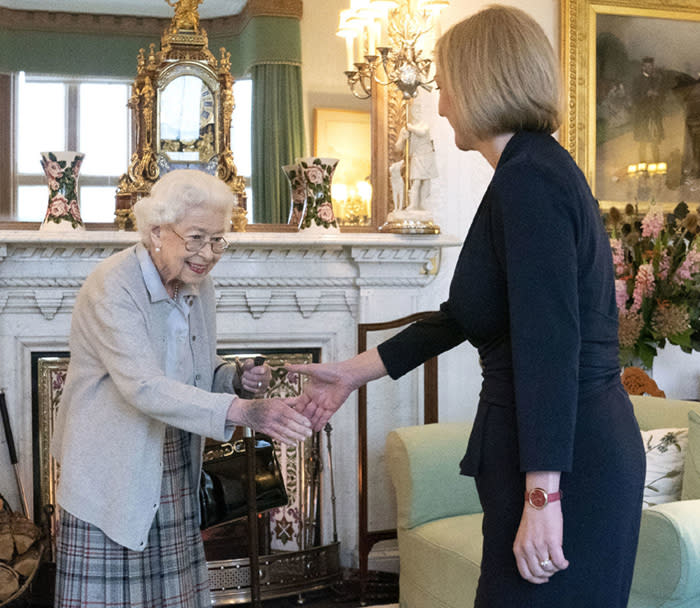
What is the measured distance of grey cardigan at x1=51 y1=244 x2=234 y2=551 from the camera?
6.44 feet

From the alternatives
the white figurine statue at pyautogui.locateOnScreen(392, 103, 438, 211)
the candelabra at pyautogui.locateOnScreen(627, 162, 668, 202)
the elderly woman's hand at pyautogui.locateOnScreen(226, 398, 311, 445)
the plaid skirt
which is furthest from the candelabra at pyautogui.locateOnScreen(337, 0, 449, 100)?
the elderly woman's hand at pyautogui.locateOnScreen(226, 398, 311, 445)

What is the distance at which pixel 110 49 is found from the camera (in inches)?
142

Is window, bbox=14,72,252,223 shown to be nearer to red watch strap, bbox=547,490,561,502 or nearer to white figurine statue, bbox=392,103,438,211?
white figurine statue, bbox=392,103,438,211

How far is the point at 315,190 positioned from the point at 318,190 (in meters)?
0.01

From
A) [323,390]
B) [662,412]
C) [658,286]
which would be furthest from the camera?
[658,286]

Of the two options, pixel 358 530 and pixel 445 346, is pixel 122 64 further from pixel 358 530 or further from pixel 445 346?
pixel 445 346

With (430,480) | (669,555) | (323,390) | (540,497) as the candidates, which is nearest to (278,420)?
(323,390)

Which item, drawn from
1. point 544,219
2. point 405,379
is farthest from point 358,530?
point 544,219

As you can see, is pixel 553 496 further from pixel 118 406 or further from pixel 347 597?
pixel 347 597

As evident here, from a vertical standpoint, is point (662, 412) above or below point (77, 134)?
below

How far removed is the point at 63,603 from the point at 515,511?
48.1 inches

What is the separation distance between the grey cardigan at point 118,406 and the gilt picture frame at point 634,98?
8.68 feet

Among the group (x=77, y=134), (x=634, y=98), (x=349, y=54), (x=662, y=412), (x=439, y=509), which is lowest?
(x=439, y=509)

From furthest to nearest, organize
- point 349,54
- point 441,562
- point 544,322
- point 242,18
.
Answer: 1. point 349,54
2. point 242,18
3. point 441,562
4. point 544,322
